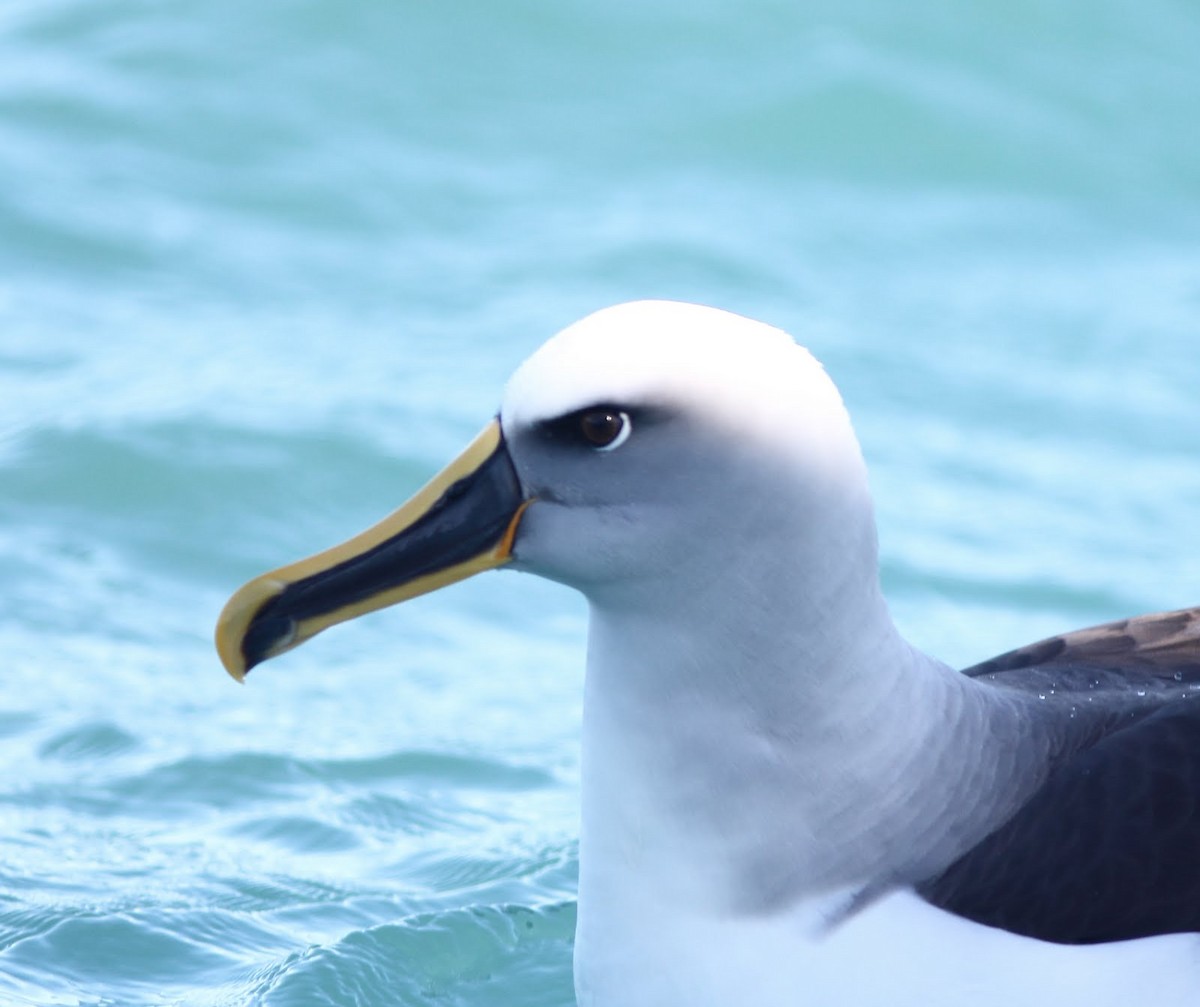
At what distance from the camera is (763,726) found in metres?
3.89

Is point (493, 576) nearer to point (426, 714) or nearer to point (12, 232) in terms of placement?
point (426, 714)

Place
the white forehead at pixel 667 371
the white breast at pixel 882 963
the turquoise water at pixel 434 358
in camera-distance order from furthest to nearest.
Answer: the turquoise water at pixel 434 358 < the white breast at pixel 882 963 < the white forehead at pixel 667 371

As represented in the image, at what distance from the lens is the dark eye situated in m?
3.67

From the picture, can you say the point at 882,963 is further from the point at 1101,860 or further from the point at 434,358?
the point at 434,358

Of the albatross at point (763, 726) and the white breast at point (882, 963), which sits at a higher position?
the albatross at point (763, 726)

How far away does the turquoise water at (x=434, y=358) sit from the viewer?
6.21m

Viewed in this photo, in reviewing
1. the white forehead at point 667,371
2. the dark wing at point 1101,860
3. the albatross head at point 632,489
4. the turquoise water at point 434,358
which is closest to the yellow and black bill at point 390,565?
the albatross head at point 632,489

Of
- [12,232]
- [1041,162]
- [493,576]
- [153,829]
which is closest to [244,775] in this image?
[153,829]

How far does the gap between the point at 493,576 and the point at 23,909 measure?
10.3 ft

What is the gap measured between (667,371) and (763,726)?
2.30ft

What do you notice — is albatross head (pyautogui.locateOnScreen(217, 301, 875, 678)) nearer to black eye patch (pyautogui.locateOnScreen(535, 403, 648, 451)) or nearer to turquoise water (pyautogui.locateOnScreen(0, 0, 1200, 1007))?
black eye patch (pyautogui.locateOnScreen(535, 403, 648, 451))

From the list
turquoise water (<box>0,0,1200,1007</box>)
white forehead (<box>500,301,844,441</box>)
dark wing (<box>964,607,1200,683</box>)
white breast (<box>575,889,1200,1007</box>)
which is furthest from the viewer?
turquoise water (<box>0,0,1200,1007</box>)

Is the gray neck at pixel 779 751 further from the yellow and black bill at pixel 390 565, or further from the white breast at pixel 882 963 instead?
the yellow and black bill at pixel 390 565

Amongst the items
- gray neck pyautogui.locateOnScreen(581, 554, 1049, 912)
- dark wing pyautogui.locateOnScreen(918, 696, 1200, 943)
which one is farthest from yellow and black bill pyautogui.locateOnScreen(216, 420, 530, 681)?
dark wing pyautogui.locateOnScreen(918, 696, 1200, 943)
